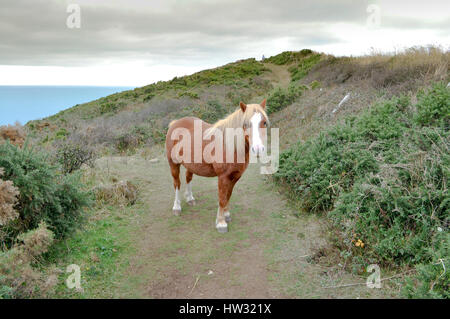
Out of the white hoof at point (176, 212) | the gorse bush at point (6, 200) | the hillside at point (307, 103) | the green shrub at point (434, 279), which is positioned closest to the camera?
the green shrub at point (434, 279)

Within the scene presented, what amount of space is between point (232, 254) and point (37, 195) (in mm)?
2746

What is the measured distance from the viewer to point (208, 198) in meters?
6.69

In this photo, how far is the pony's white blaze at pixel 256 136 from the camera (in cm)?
404

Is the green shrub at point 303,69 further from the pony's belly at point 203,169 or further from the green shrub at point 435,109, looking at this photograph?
the pony's belly at point 203,169

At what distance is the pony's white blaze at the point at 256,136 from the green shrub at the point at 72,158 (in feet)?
16.9

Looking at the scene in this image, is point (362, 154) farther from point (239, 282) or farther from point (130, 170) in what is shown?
point (130, 170)

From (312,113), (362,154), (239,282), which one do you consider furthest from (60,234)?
(312,113)

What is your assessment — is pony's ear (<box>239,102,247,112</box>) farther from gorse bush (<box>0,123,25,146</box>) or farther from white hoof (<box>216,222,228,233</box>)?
gorse bush (<box>0,123,25,146</box>)

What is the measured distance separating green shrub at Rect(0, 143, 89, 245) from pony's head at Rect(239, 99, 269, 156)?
2618mm

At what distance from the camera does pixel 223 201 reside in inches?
199

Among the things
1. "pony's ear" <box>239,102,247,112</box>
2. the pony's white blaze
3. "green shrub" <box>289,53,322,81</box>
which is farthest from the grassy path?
"green shrub" <box>289,53,322,81</box>

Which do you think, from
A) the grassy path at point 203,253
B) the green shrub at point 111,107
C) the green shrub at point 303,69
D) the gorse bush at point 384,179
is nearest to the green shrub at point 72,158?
the grassy path at point 203,253

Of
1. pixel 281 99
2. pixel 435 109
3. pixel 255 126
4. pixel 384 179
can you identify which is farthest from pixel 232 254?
pixel 281 99

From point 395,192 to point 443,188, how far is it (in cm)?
57
